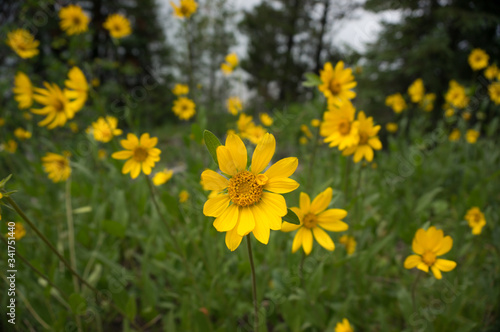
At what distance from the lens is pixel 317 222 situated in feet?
2.93

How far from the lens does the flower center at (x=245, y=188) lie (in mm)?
671

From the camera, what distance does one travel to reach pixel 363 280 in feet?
5.20

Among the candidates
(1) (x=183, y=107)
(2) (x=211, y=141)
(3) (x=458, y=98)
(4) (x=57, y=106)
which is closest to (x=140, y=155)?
(2) (x=211, y=141)

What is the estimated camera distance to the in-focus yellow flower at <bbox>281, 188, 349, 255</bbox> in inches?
33.0

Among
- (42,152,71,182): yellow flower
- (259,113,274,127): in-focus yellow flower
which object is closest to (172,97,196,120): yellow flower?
(259,113,274,127): in-focus yellow flower

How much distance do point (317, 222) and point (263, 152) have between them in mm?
365

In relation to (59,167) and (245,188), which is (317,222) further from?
(59,167)

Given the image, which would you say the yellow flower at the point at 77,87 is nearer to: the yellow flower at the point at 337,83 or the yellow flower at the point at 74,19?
the yellow flower at the point at 337,83

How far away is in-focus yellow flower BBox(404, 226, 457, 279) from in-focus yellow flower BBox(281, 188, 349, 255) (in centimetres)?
26

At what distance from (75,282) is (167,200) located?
0.74 meters

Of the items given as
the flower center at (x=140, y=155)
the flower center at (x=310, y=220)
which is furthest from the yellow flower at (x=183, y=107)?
Result: the flower center at (x=310, y=220)

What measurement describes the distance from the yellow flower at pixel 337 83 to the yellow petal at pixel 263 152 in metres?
0.76

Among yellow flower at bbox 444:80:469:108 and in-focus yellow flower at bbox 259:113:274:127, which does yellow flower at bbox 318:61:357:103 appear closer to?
in-focus yellow flower at bbox 259:113:274:127

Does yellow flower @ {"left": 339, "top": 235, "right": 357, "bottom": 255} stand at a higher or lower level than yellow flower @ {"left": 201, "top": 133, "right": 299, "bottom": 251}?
lower
